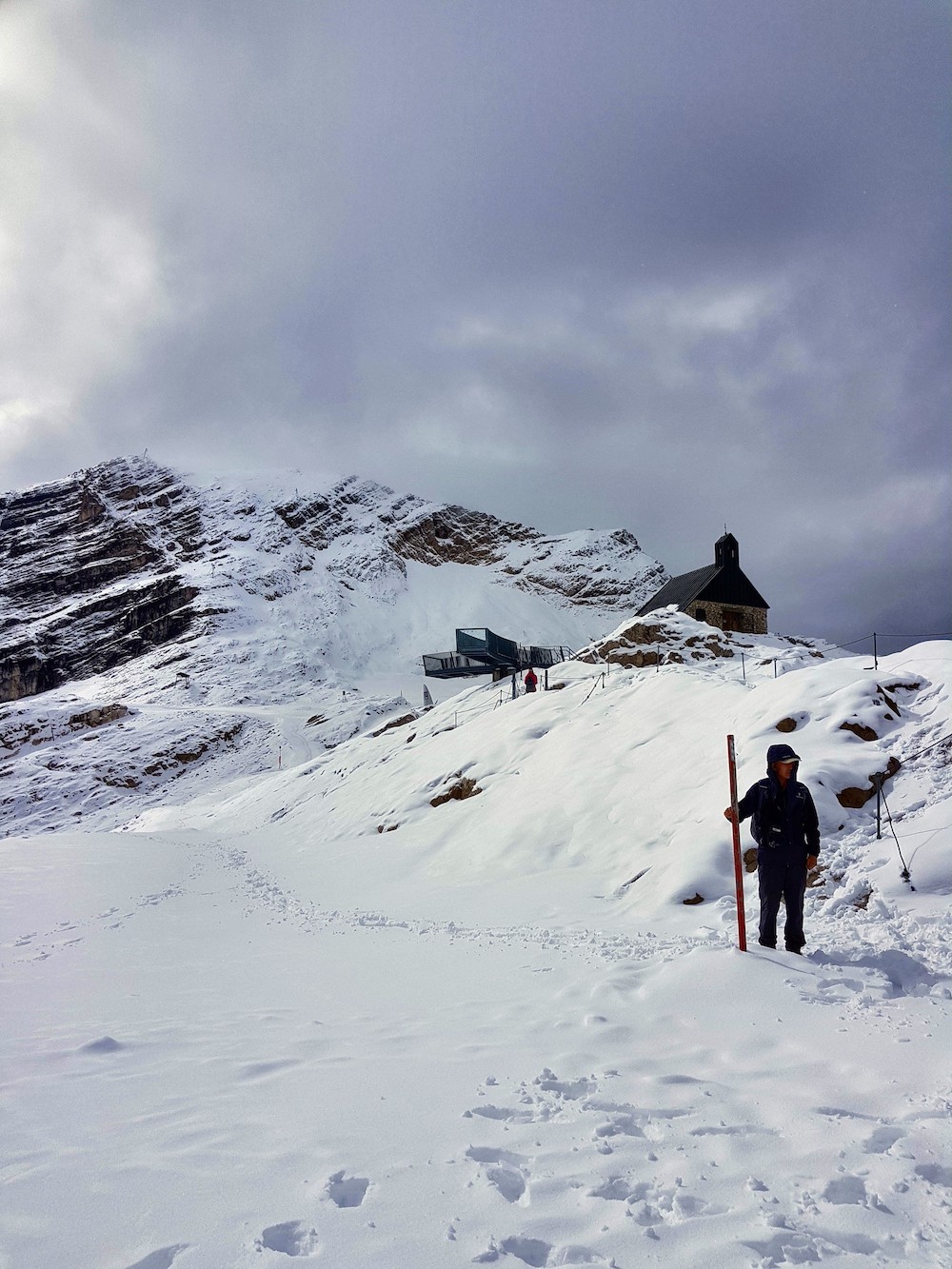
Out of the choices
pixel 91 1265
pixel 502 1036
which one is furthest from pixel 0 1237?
pixel 502 1036

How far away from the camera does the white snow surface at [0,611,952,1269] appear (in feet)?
7.85

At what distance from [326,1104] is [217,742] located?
53806mm

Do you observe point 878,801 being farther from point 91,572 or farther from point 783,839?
point 91,572

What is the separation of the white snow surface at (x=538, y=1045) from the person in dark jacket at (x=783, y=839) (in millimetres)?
463

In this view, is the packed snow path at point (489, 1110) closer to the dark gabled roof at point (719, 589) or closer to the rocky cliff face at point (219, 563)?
the dark gabled roof at point (719, 589)

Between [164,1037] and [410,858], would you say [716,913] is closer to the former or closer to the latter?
[164,1037]

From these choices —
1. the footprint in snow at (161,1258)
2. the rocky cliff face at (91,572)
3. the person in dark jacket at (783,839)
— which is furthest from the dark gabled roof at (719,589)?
the rocky cliff face at (91,572)

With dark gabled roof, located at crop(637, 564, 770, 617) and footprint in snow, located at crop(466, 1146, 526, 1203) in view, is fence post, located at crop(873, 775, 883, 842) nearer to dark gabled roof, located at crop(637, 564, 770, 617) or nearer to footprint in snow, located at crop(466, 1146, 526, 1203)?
footprint in snow, located at crop(466, 1146, 526, 1203)

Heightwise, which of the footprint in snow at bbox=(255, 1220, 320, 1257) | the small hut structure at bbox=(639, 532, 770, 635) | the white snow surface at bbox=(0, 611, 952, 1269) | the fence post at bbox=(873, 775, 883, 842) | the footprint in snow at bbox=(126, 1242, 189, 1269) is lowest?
the white snow surface at bbox=(0, 611, 952, 1269)

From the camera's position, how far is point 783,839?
579 centimetres

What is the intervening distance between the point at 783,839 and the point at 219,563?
110408 mm

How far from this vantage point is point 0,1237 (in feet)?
7.43

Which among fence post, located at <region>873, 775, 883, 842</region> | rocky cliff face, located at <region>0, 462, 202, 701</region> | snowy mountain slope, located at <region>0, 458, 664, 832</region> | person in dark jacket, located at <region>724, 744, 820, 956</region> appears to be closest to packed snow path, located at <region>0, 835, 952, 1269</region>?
person in dark jacket, located at <region>724, 744, 820, 956</region>

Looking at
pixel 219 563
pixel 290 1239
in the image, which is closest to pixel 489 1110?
pixel 290 1239
